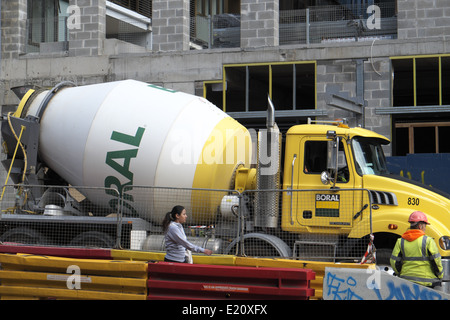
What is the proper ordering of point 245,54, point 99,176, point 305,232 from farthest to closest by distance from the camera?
point 245,54 < point 99,176 < point 305,232

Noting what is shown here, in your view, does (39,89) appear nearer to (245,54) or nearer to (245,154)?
(245,154)

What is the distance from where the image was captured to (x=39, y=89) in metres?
13.4

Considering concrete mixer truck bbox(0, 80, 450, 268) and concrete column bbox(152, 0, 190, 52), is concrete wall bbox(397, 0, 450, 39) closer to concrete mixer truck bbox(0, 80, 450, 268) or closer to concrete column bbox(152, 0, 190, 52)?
concrete column bbox(152, 0, 190, 52)

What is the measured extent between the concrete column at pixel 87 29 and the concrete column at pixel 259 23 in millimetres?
4978

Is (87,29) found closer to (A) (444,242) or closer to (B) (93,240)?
(B) (93,240)

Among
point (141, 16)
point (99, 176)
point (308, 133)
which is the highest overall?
point (141, 16)

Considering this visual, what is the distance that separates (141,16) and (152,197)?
71.2ft

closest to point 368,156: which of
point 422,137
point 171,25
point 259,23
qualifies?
point 259,23

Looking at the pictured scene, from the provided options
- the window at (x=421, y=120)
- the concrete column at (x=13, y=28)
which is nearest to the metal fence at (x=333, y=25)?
the window at (x=421, y=120)

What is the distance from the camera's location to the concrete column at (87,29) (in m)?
22.4

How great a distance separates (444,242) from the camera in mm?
10156

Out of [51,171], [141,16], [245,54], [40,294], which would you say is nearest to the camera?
[40,294]

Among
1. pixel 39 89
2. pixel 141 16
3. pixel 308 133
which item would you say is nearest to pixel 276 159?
pixel 308 133

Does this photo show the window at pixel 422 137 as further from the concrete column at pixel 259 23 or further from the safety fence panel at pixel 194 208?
the safety fence panel at pixel 194 208
